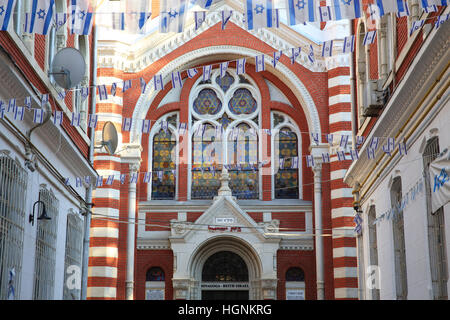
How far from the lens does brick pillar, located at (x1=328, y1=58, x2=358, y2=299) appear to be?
24016 millimetres

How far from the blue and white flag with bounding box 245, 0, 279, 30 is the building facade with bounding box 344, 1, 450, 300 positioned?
2.46 meters

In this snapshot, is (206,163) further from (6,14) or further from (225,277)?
(6,14)

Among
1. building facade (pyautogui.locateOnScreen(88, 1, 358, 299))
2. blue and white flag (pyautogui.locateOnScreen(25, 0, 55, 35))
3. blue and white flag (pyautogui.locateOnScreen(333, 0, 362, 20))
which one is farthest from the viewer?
building facade (pyautogui.locateOnScreen(88, 1, 358, 299))

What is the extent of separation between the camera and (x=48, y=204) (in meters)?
15.6

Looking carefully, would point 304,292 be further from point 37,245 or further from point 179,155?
point 37,245

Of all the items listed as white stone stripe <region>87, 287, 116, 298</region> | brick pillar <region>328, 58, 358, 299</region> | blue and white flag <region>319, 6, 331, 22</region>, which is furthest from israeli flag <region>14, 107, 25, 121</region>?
brick pillar <region>328, 58, 358, 299</region>

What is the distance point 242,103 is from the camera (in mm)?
27047

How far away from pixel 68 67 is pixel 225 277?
500 inches

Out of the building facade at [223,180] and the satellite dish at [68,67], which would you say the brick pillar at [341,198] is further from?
the satellite dish at [68,67]

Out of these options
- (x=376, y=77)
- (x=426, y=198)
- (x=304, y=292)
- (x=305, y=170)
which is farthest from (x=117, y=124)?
(x=426, y=198)

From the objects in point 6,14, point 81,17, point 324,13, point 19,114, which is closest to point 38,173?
point 19,114

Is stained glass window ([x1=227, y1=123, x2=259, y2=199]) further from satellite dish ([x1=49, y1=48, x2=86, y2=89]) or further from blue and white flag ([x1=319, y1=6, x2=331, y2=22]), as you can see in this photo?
blue and white flag ([x1=319, y1=6, x2=331, y2=22])

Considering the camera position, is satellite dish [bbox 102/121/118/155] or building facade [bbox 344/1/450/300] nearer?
building facade [bbox 344/1/450/300]
